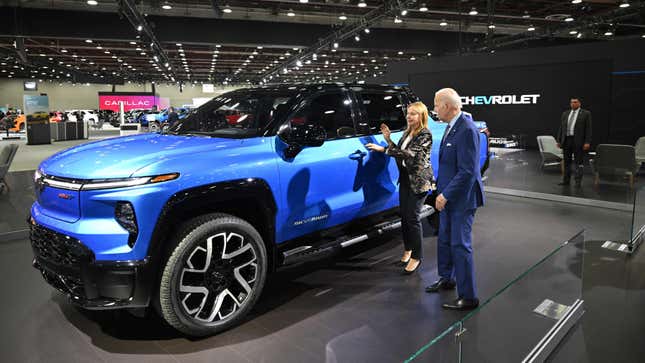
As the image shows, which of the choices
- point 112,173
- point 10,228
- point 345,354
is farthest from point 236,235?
point 10,228

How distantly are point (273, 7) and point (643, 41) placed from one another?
11.3 m

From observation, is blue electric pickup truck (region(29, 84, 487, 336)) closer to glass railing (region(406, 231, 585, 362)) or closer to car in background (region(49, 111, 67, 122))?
glass railing (region(406, 231, 585, 362))

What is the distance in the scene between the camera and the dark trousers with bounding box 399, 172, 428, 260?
12.5 ft

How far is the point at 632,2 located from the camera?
1307 cm

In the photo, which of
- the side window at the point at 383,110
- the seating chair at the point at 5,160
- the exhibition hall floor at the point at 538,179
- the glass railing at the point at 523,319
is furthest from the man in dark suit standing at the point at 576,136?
the seating chair at the point at 5,160

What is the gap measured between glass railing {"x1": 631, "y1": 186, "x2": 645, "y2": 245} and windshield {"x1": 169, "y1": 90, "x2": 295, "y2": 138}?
3.86 metres

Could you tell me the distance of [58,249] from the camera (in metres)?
2.66

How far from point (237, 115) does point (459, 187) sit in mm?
1890

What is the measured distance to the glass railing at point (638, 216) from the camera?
4629 mm

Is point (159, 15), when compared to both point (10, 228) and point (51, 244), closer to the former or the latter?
point (10, 228)

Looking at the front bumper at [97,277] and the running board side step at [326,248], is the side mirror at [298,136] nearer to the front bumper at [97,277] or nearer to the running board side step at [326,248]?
the running board side step at [326,248]

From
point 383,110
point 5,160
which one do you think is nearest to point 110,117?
point 5,160

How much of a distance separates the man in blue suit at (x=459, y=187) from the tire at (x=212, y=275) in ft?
4.50

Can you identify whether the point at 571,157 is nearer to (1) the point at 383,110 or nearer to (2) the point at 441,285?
(1) the point at 383,110
